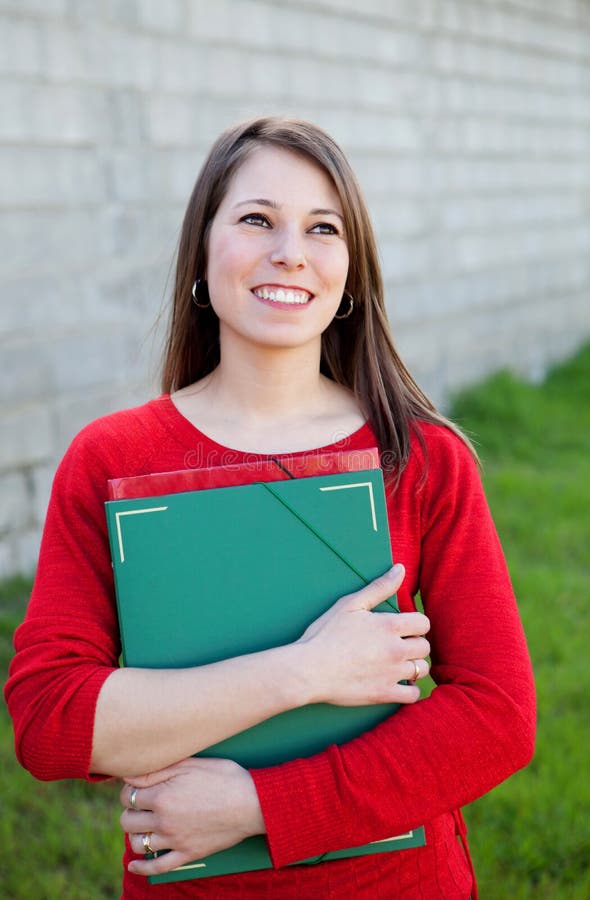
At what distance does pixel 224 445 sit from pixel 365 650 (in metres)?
0.38

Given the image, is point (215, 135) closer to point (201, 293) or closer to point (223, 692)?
point (201, 293)

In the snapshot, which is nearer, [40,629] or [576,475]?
[40,629]

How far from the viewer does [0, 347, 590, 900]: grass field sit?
2.51 meters

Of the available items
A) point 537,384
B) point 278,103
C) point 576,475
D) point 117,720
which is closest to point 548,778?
point 117,720

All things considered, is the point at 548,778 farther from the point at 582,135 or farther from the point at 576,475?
the point at 582,135

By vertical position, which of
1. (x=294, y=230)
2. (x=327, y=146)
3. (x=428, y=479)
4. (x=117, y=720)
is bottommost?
(x=117, y=720)

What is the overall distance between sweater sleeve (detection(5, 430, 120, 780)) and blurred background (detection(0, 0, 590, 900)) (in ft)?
2.50

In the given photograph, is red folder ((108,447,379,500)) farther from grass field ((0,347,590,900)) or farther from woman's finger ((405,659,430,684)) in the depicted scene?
grass field ((0,347,590,900))

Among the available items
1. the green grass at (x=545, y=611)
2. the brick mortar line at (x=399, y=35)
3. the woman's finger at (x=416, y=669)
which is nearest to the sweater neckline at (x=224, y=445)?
the woman's finger at (x=416, y=669)

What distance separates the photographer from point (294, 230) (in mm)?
1497

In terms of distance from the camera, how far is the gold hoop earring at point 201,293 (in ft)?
5.52

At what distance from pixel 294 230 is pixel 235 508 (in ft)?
1.44

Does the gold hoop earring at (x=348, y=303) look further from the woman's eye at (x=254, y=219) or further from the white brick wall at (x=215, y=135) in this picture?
the white brick wall at (x=215, y=135)

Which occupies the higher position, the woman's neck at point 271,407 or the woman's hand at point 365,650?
the woman's neck at point 271,407
